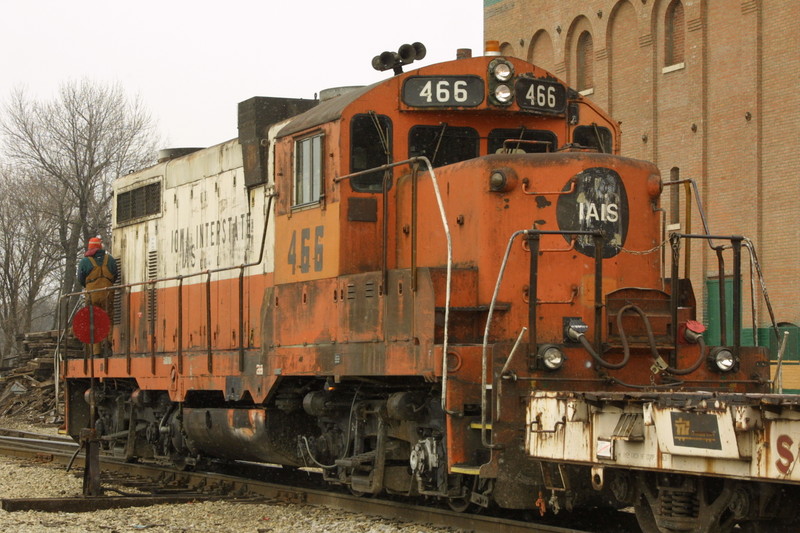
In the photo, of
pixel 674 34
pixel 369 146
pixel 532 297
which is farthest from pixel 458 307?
pixel 674 34

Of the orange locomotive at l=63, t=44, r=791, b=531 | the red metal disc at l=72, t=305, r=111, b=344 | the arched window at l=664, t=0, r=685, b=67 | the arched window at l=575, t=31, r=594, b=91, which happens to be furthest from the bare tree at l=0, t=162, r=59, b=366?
the orange locomotive at l=63, t=44, r=791, b=531

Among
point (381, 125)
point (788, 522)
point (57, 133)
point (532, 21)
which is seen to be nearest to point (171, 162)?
point (381, 125)

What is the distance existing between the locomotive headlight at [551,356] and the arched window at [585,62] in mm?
24637

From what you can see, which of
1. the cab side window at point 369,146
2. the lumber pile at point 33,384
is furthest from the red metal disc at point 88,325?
the lumber pile at point 33,384

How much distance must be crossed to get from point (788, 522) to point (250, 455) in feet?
19.9

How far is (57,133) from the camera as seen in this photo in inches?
1651

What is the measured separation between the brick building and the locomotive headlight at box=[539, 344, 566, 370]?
17395mm

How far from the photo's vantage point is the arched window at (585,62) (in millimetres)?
31791

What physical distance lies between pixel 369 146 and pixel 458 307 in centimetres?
183

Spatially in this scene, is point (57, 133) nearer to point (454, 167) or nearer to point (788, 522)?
point (454, 167)

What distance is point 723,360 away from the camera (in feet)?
28.0

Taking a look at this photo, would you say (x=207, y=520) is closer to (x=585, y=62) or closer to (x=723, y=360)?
(x=723, y=360)

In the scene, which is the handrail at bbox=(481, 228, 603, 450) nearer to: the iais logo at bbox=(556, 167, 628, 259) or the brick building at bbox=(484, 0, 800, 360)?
the iais logo at bbox=(556, 167, 628, 259)

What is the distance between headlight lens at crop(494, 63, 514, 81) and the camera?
9562mm
